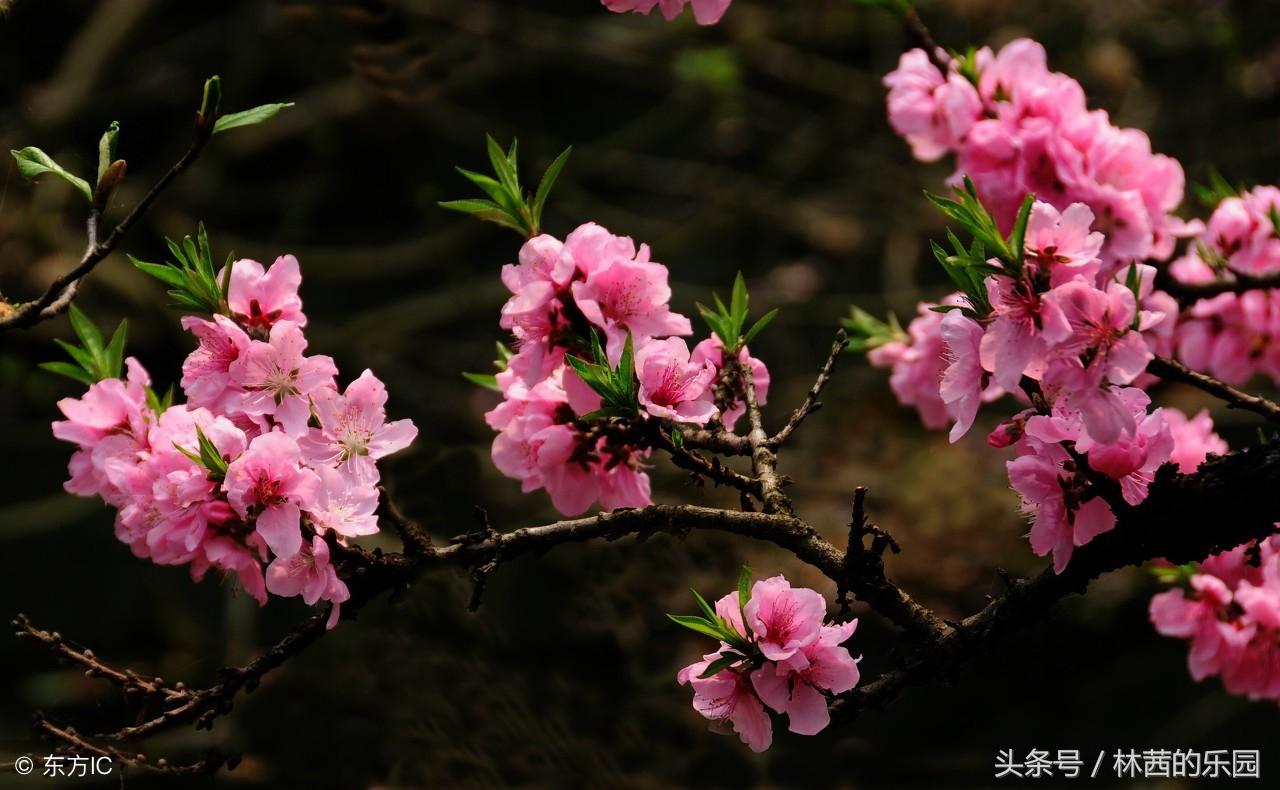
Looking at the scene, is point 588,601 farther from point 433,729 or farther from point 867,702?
point 867,702

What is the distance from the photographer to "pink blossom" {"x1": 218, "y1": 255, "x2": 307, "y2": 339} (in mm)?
976

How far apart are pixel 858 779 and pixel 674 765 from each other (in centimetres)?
46

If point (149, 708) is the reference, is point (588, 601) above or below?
below

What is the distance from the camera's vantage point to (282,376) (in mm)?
938

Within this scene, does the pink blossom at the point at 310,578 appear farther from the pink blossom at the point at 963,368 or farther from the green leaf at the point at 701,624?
the pink blossom at the point at 963,368

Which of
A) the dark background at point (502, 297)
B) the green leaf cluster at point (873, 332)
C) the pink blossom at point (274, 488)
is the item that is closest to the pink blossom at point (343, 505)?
the pink blossom at point (274, 488)

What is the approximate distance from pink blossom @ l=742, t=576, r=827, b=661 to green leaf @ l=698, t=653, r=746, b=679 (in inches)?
0.9

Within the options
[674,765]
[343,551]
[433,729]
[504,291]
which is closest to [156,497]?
[343,551]

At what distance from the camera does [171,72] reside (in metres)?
3.38

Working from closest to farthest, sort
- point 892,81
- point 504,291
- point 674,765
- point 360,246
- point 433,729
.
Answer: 1. point 892,81
2. point 433,729
3. point 674,765
4. point 504,291
5. point 360,246

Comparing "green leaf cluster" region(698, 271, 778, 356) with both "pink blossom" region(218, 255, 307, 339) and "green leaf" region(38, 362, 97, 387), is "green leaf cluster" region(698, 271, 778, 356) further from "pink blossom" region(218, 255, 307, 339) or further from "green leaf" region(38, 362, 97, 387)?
"green leaf" region(38, 362, 97, 387)

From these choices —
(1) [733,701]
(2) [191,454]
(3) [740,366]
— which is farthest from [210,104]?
(1) [733,701]

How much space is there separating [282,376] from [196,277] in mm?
114

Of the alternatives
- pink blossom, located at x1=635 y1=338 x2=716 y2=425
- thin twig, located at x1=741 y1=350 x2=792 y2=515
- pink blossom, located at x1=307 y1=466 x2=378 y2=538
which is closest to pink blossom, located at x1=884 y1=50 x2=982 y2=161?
thin twig, located at x1=741 y1=350 x2=792 y2=515
